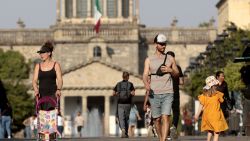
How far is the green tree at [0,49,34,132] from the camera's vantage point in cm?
10869

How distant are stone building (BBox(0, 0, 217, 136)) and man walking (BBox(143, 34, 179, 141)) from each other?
96.6m

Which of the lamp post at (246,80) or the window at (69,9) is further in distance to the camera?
the window at (69,9)

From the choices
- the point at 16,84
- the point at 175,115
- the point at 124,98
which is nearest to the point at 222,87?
the point at 175,115

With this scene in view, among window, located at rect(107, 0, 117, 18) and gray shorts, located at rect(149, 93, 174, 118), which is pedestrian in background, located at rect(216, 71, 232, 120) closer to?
gray shorts, located at rect(149, 93, 174, 118)

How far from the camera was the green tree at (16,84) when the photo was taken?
109 meters

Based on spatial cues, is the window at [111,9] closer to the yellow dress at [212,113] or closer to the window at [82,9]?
the window at [82,9]

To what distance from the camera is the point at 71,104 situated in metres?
131

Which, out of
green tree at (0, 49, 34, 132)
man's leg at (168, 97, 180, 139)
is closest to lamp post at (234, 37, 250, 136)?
man's leg at (168, 97, 180, 139)

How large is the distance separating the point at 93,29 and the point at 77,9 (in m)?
3.21

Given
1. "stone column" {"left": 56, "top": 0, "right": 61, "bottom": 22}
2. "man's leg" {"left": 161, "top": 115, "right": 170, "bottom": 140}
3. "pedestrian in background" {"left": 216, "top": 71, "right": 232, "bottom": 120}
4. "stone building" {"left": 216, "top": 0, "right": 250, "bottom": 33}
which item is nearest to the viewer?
"man's leg" {"left": 161, "top": 115, "right": 170, "bottom": 140}

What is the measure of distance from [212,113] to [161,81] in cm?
170

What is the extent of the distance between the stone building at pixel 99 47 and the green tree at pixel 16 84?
12.5ft

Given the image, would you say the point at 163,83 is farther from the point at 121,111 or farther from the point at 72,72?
the point at 72,72

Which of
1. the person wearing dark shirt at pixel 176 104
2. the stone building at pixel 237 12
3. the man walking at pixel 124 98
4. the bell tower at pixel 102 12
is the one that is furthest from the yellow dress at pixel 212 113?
the bell tower at pixel 102 12
